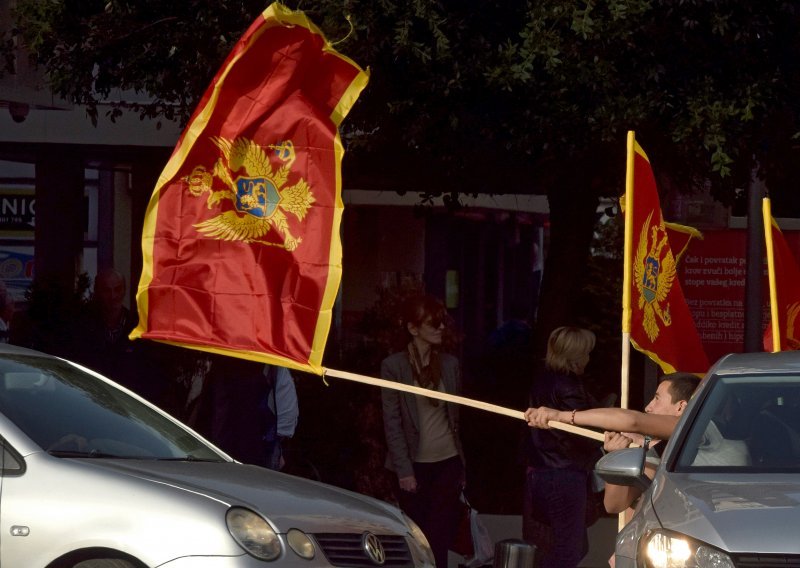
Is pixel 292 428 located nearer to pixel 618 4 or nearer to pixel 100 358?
pixel 100 358

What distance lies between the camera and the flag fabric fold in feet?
31.1

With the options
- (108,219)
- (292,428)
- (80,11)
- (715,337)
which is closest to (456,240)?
(108,219)

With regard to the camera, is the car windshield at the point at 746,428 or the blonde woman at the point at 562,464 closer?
the car windshield at the point at 746,428

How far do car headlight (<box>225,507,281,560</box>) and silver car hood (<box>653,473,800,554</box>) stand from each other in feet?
4.96

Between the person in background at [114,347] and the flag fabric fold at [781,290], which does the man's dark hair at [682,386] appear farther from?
the person in background at [114,347]

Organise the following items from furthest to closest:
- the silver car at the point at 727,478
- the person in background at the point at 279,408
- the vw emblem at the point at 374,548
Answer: the person in background at the point at 279,408
the vw emblem at the point at 374,548
the silver car at the point at 727,478

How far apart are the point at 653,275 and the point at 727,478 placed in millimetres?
2818

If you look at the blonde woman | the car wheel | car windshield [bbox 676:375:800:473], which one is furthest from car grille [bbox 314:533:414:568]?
the blonde woman

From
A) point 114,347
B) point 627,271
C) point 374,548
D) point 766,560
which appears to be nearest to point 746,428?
point 766,560

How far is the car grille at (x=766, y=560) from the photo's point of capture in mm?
5117

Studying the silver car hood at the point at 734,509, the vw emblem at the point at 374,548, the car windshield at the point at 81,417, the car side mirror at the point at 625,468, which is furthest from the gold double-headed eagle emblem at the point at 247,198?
the silver car hood at the point at 734,509

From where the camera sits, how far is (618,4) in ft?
36.6

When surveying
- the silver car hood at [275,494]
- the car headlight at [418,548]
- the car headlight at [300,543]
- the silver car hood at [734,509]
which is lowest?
the car headlight at [418,548]

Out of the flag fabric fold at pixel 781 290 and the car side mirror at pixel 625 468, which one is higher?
the flag fabric fold at pixel 781 290
